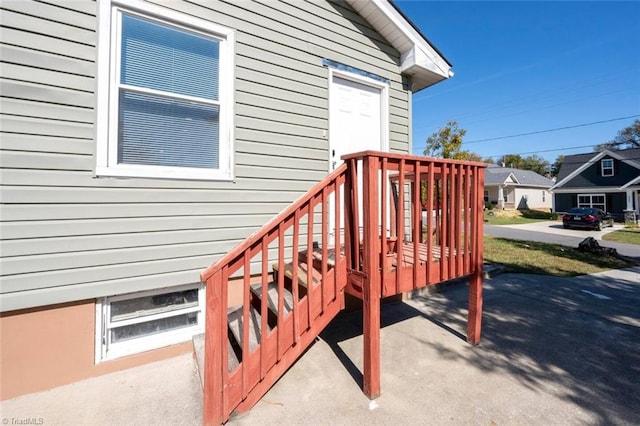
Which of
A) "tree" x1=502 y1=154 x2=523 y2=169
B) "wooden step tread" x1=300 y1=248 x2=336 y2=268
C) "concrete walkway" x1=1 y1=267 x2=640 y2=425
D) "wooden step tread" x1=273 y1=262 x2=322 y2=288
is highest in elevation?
"tree" x1=502 y1=154 x2=523 y2=169

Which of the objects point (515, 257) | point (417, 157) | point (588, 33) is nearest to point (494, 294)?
point (417, 157)

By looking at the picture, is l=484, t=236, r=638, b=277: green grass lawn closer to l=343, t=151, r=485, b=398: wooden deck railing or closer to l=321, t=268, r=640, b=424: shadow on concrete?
l=321, t=268, r=640, b=424: shadow on concrete

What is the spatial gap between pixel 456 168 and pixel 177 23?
300 cm

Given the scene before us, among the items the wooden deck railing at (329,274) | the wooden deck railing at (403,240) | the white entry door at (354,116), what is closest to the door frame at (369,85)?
the white entry door at (354,116)

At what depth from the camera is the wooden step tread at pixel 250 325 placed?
2.12 meters

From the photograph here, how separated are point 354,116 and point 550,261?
21.6 feet

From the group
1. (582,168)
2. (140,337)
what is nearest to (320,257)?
(140,337)

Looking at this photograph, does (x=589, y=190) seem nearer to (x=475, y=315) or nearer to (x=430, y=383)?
(x=475, y=315)

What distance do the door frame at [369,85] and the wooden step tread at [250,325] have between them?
1.94 m

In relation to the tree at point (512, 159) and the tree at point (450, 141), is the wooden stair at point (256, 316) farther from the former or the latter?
the tree at point (512, 159)

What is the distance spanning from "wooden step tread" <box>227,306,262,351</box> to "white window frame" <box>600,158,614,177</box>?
1151 inches

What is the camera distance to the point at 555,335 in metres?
3.05

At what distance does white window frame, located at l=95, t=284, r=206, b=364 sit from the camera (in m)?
2.46

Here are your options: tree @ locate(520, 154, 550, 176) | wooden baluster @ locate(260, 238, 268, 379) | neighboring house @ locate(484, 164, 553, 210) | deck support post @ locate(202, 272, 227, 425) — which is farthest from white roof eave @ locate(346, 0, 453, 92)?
tree @ locate(520, 154, 550, 176)
